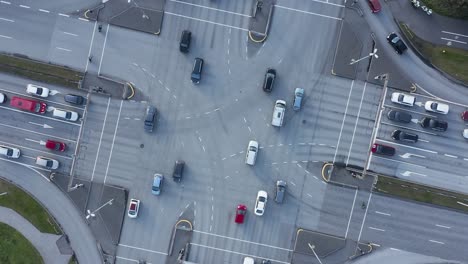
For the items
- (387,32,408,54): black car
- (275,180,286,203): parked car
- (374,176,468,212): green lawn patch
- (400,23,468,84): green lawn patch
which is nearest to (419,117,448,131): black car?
(400,23,468,84): green lawn patch

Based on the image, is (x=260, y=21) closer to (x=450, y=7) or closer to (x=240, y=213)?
(x=450, y=7)

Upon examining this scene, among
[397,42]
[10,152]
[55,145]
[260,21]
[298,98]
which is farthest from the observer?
[10,152]

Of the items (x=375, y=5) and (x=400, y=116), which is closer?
(x=375, y=5)

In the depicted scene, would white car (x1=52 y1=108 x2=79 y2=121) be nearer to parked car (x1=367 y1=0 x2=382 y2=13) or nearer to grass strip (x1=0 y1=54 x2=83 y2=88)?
grass strip (x1=0 y1=54 x2=83 y2=88)

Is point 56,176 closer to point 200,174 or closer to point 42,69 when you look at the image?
point 42,69

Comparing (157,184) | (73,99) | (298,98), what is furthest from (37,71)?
(298,98)

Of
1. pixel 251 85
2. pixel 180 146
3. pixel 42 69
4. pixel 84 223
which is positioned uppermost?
pixel 251 85

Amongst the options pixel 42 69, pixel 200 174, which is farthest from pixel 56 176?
pixel 200 174
